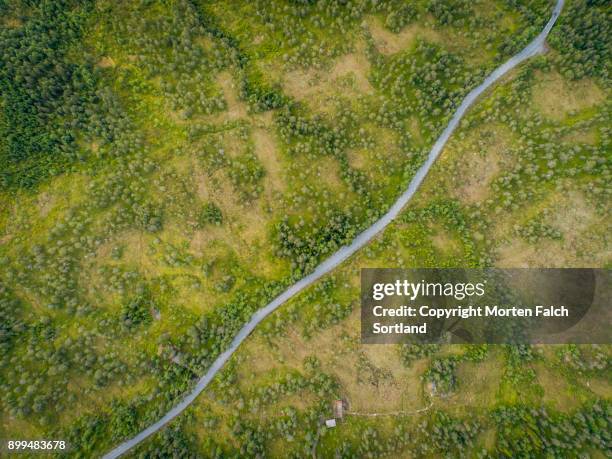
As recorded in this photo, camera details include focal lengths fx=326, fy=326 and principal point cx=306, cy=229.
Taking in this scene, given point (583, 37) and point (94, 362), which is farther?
point (583, 37)

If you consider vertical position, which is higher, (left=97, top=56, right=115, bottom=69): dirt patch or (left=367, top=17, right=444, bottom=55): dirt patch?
(left=367, top=17, right=444, bottom=55): dirt patch

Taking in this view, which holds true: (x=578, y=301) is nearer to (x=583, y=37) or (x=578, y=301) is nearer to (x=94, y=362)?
(x=583, y=37)

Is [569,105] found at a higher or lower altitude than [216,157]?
higher

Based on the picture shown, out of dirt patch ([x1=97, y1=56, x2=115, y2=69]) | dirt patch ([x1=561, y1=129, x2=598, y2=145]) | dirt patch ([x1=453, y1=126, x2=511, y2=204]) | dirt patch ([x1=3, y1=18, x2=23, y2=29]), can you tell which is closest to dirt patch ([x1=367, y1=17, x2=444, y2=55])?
dirt patch ([x1=453, y1=126, x2=511, y2=204])

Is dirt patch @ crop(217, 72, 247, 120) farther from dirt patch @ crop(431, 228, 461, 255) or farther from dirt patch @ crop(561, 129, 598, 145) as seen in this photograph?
dirt patch @ crop(561, 129, 598, 145)

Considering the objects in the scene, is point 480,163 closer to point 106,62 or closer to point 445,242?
point 445,242

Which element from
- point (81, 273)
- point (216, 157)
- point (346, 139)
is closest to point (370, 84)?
point (346, 139)
